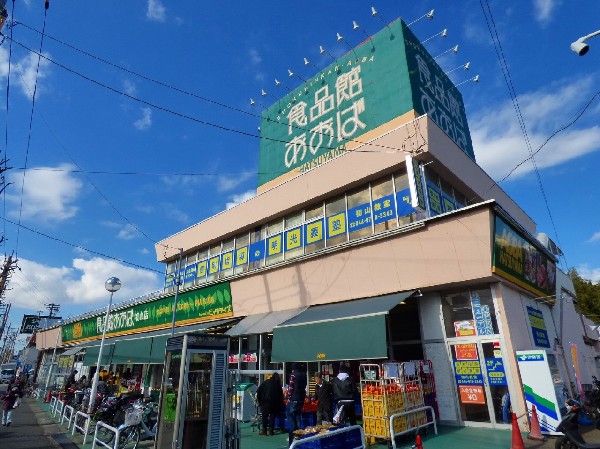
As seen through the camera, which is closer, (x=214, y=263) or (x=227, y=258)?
(x=227, y=258)

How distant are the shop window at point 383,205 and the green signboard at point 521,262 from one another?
11.2 ft

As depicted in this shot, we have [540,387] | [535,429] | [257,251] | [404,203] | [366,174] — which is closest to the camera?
[535,429]

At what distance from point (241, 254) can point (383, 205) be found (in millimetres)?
8412

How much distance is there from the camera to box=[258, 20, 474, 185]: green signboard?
57.3 feet

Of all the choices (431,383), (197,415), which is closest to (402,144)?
(431,383)

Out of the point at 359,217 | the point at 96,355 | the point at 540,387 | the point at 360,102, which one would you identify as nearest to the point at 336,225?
the point at 359,217

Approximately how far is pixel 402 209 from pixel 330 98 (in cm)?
1077

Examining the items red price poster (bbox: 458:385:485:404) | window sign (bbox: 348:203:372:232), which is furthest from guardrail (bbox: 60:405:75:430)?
red price poster (bbox: 458:385:485:404)

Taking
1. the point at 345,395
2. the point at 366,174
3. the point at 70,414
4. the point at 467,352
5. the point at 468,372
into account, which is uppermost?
the point at 366,174

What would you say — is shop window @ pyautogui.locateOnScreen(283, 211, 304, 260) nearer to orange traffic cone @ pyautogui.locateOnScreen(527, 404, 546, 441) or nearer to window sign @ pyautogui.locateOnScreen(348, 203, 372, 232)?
window sign @ pyautogui.locateOnScreen(348, 203, 372, 232)

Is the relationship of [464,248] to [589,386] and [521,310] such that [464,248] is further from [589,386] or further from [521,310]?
[589,386]

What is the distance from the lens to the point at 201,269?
21.3 m

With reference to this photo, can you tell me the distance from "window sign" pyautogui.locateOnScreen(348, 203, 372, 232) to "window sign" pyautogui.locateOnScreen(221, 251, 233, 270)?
791cm

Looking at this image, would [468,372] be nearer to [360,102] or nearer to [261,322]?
[261,322]
